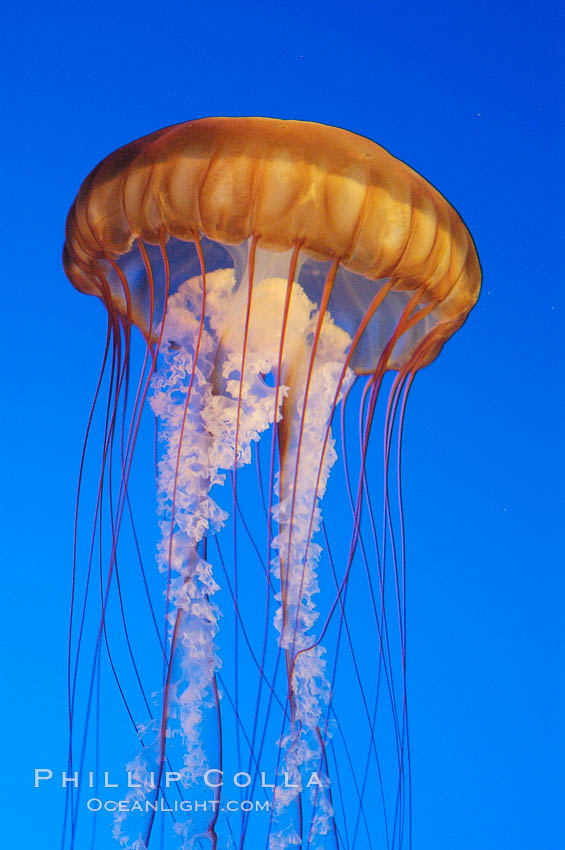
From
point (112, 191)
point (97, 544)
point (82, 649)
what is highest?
point (112, 191)

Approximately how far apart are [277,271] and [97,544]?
3.86ft

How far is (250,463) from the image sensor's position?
2766 mm

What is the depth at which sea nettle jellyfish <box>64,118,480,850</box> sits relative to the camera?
2219 millimetres

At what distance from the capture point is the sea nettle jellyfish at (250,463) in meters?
2.22

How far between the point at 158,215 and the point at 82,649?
63.4 inches

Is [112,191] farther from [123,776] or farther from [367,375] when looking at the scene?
[123,776]

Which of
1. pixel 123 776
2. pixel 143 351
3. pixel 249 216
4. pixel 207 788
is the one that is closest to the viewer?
pixel 249 216

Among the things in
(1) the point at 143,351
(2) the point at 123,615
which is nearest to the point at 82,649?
(2) the point at 123,615

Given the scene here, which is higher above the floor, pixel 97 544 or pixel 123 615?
pixel 97 544

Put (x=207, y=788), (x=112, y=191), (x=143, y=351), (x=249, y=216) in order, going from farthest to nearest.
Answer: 1. (x=143, y=351)
2. (x=207, y=788)
3. (x=112, y=191)
4. (x=249, y=216)

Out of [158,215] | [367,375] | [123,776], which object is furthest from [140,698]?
[158,215]

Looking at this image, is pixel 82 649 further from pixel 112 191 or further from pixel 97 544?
pixel 112 191

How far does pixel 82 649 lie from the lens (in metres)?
2.93

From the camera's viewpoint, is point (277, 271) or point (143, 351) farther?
point (143, 351)
